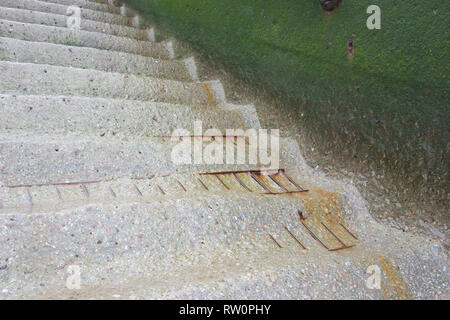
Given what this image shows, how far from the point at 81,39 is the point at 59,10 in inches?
17.8

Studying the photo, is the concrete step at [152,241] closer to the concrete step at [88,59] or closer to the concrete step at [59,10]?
the concrete step at [88,59]

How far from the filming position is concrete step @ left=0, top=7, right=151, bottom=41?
6.56ft

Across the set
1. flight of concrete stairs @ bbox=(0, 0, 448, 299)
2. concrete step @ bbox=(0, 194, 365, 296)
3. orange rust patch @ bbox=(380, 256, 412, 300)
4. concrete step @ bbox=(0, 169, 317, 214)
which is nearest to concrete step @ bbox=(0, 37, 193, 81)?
flight of concrete stairs @ bbox=(0, 0, 448, 299)

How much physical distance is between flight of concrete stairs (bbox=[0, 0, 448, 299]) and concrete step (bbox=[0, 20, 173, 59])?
3 centimetres

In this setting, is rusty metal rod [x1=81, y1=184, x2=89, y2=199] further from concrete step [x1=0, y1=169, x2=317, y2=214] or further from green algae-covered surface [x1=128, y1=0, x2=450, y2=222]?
green algae-covered surface [x1=128, y1=0, x2=450, y2=222]

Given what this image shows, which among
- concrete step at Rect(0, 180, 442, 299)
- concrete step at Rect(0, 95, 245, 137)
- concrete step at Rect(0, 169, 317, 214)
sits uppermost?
concrete step at Rect(0, 95, 245, 137)

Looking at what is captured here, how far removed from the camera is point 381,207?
1.29 m

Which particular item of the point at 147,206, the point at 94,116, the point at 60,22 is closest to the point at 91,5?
the point at 60,22

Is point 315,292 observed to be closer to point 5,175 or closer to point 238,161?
point 238,161

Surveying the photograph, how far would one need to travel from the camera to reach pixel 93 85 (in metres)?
1.59

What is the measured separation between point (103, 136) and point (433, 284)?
1175 mm
